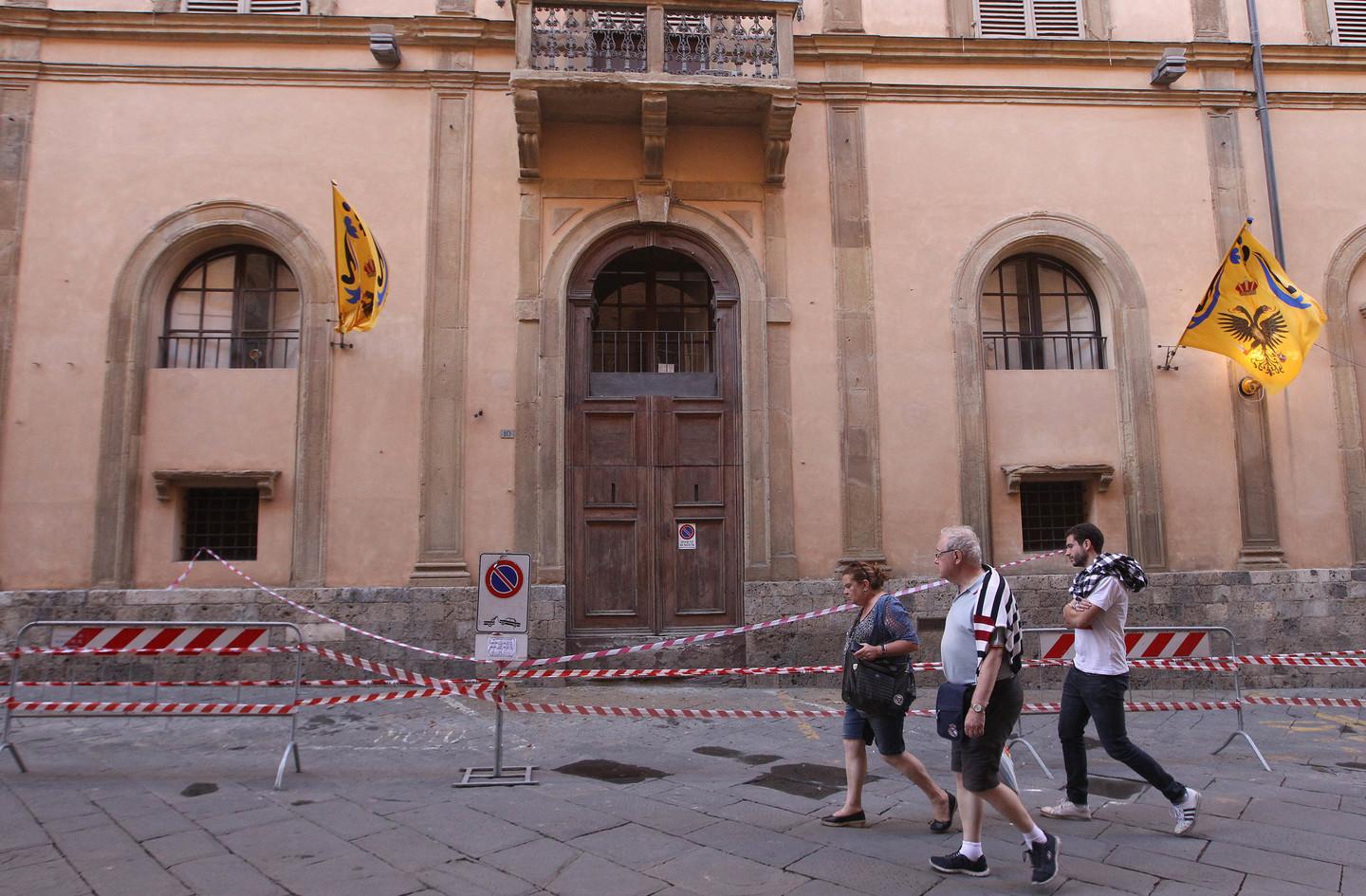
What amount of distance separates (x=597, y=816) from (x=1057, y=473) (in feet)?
25.6

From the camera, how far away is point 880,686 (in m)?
4.89

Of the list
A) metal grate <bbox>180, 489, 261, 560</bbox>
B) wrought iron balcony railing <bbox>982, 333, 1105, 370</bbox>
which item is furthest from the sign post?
wrought iron balcony railing <bbox>982, 333, 1105, 370</bbox>

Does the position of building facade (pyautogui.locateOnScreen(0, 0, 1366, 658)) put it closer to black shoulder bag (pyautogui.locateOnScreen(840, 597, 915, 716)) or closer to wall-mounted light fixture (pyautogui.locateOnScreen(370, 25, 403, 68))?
wall-mounted light fixture (pyautogui.locateOnScreen(370, 25, 403, 68))

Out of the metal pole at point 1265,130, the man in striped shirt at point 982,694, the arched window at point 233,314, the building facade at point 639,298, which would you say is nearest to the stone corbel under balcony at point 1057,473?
the building facade at point 639,298

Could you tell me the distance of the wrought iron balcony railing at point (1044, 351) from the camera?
11.4m

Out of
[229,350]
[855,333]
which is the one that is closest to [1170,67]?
[855,333]

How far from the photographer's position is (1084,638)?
17.2ft

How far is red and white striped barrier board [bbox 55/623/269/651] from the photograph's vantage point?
6.80 metres

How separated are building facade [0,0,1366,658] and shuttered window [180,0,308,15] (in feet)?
0.15

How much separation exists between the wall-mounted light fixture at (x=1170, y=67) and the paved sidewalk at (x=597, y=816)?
26.7 ft

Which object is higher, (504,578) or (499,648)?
(504,578)

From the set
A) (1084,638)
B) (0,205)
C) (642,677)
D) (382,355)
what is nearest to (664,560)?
(642,677)

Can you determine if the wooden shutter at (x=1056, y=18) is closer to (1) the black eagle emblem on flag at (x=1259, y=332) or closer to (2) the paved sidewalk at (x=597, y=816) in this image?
(1) the black eagle emblem on flag at (x=1259, y=332)

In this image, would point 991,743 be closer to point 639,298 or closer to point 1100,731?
point 1100,731
